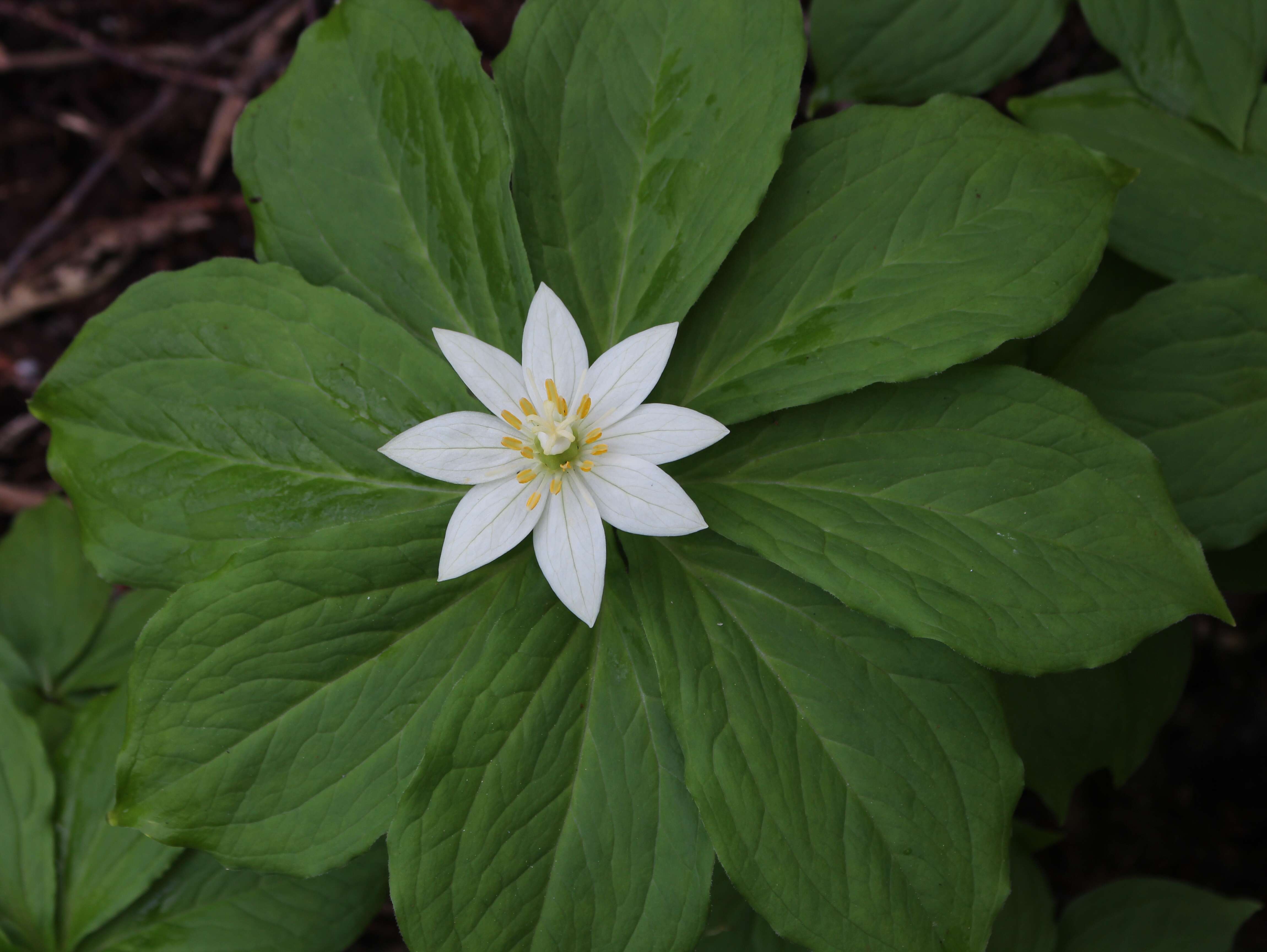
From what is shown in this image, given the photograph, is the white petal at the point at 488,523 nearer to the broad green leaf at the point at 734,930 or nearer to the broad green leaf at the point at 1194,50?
the broad green leaf at the point at 734,930

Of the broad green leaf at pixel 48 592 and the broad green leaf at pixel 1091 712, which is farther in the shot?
the broad green leaf at pixel 48 592

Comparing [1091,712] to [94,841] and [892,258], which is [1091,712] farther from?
[94,841]

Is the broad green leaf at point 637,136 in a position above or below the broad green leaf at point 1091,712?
above

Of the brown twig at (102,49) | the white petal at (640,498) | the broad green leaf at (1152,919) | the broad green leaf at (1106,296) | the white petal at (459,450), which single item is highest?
the brown twig at (102,49)

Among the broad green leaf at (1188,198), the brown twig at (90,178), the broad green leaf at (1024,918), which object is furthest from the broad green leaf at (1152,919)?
the brown twig at (90,178)

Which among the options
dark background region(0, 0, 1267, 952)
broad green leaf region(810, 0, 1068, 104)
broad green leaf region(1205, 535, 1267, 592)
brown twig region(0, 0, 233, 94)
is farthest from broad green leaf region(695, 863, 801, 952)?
brown twig region(0, 0, 233, 94)

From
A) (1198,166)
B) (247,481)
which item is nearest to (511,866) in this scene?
(247,481)

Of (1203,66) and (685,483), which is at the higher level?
(1203,66)

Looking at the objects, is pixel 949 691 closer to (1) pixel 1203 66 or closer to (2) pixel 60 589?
(1) pixel 1203 66

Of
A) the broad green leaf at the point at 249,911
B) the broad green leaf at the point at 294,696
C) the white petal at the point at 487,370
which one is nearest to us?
the white petal at the point at 487,370
